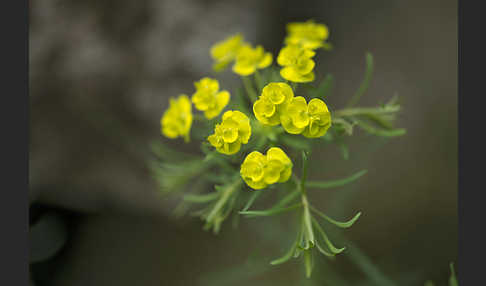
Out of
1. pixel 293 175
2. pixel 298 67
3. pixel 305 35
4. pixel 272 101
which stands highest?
pixel 305 35

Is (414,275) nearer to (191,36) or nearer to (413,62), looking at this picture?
(413,62)

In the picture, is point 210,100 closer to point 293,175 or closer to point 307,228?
point 293,175

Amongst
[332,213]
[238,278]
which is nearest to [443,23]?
[332,213]

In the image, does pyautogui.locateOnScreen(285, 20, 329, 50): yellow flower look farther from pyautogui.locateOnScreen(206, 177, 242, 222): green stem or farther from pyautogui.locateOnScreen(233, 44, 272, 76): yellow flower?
pyautogui.locateOnScreen(206, 177, 242, 222): green stem

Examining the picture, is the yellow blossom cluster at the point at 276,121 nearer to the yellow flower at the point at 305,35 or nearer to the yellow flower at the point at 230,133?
the yellow flower at the point at 230,133

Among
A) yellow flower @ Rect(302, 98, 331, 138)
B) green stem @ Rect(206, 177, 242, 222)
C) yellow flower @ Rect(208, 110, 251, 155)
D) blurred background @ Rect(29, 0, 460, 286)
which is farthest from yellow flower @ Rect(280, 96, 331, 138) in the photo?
blurred background @ Rect(29, 0, 460, 286)

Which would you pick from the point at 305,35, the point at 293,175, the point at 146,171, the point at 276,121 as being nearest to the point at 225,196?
the point at 293,175
